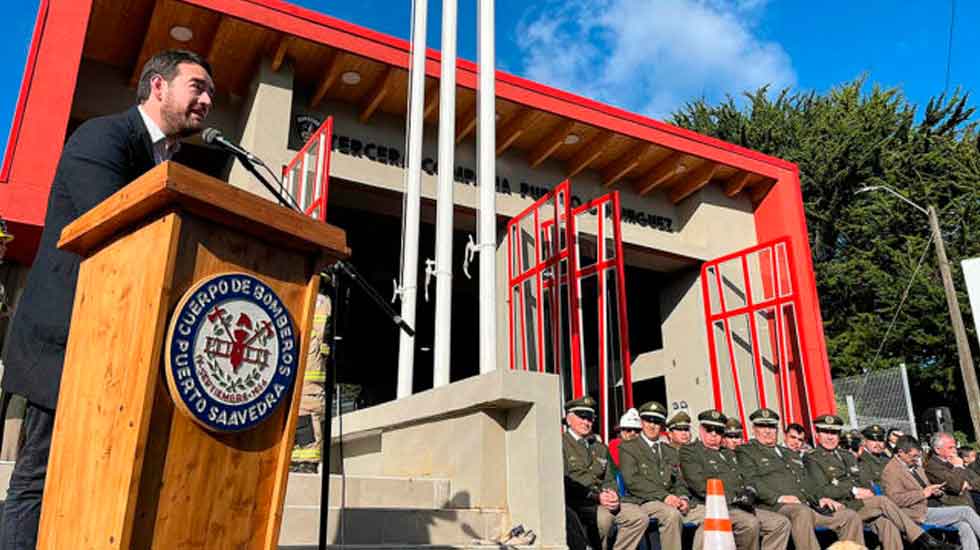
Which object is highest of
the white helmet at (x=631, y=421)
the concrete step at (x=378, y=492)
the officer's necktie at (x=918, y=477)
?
the white helmet at (x=631, y=421)

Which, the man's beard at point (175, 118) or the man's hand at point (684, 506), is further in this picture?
the man's hand at point (684, 506)

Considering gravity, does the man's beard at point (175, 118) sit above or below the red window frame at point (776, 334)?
below

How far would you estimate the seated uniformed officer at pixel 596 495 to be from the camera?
15.8 feet

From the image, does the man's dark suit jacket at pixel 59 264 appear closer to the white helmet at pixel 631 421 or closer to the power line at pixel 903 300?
the white helmet at pixel 631 421

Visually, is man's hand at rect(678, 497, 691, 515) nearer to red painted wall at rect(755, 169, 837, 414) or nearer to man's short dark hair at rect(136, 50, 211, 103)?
man's short dark hair at rect(136, 50, 211, 103)

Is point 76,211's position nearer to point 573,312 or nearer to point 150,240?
point 150,240

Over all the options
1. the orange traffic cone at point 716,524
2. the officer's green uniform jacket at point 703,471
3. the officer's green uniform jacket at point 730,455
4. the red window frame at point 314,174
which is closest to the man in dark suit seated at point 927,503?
the officer's green uniform jacket at point 730,455

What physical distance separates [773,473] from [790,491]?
0.60ft

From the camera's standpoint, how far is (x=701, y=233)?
1123 centimetres

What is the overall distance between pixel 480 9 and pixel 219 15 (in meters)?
2.62

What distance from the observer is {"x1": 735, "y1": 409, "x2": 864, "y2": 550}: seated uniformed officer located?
226 inches

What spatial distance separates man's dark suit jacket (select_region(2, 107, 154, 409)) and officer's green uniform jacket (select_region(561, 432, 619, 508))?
144 inches

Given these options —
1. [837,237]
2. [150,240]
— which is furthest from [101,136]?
[837,237]

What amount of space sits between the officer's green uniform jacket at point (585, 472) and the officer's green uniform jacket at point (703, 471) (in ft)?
2.77
